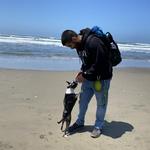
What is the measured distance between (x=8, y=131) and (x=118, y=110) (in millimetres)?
2665

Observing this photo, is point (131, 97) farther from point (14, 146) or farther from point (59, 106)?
point (14, 146)

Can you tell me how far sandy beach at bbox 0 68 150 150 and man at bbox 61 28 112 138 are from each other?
1.20 ft

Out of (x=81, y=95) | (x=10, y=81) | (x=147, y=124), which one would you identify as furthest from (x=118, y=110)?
(x=10, y=81)

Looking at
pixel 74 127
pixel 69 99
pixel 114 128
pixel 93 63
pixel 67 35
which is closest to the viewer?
pixel 67 35

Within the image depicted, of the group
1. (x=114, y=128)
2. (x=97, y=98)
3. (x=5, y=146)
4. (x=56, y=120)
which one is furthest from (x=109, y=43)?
(x=5, y=146)

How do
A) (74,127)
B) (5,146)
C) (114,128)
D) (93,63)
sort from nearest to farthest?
(5,146) < (93,63) < (74,127) < (114,128)

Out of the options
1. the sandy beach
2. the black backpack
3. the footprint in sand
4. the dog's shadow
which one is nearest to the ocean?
the sandy beach

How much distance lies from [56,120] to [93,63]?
63.5 inches

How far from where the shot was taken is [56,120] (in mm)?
7289

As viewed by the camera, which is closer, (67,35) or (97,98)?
(67,35)

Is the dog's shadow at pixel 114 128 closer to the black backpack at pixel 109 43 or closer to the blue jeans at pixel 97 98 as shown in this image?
the blue jeans at pixel 97 98

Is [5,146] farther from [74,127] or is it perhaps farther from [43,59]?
[43,59]

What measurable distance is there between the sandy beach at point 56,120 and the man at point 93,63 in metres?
0.37

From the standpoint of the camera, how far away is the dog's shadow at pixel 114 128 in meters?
6.68
